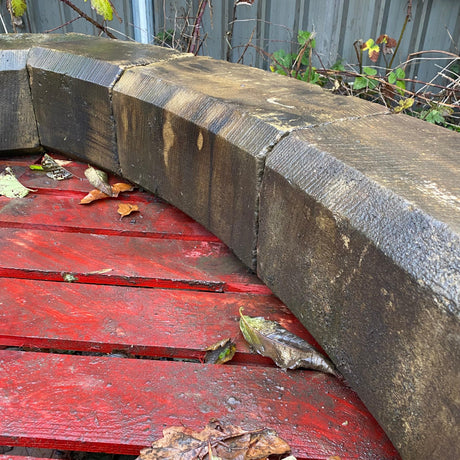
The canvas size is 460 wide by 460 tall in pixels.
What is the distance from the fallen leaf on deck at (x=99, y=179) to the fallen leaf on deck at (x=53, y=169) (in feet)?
0.39

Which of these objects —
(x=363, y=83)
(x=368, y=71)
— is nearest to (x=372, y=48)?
(x=368, y=71)

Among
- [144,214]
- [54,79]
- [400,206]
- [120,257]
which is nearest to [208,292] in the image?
[120,257]

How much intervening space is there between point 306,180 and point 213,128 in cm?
48

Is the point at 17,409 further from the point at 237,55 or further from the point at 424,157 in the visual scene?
the point at 237,55

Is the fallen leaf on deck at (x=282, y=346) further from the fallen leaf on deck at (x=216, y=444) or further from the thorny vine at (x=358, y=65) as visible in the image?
the thorny vine at (x=358, y=65)

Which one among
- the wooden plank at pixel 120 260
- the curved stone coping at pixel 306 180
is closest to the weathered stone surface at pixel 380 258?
the curved stone coping at pixel 306 180

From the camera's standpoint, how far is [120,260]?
1.77 m

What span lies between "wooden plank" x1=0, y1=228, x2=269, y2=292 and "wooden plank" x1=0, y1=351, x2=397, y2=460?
371mm

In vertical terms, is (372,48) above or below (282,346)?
above

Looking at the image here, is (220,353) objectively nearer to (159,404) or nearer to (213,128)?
(159,404)

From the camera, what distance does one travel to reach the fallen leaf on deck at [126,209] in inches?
80.5

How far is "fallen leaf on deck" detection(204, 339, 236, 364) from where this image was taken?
1.37 m

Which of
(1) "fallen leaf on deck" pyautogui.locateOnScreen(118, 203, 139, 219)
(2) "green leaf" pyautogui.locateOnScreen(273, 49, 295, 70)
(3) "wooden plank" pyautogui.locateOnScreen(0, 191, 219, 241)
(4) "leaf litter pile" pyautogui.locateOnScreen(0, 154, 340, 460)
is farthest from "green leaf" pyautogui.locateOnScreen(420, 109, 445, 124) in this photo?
(4) "leaf litter pile" pyautogui.locateOnScreen(0, 154, 340, 460)

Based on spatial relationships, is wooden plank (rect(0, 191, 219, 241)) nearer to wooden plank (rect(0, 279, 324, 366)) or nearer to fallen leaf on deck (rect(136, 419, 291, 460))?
wooden plank (rect(0, 279, 324, 366))
